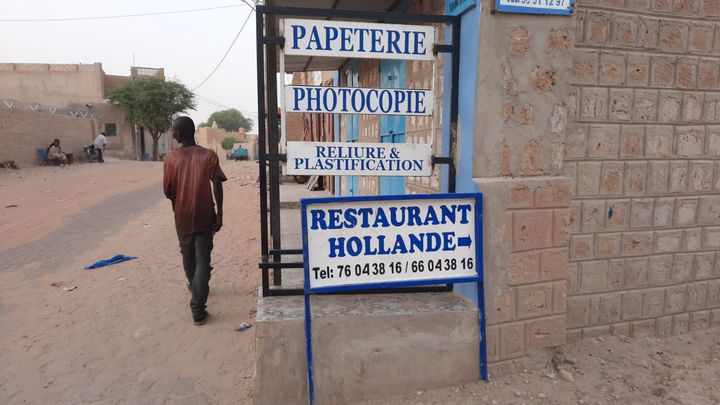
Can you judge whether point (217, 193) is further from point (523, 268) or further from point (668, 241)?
point (668, 241)

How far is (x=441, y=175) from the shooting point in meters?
3.38

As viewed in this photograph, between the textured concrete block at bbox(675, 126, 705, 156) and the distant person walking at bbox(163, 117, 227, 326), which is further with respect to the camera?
the distant person walking at bbox(163, 117, 227, 326)

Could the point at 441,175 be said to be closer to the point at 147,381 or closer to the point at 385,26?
the point at 385,26

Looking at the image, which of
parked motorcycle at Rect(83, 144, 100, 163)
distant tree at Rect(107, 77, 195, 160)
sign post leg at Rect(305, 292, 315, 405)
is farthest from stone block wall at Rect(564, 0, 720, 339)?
distant tree at Rect(107, 77, 195, 160)

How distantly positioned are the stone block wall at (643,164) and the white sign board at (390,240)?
900 mm

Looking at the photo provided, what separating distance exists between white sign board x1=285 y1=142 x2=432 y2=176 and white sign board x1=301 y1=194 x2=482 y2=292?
460 mm

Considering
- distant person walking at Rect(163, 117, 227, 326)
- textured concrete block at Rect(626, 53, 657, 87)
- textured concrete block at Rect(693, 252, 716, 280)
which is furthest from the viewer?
distant person walking at Rect(163, 117, 227, 326)

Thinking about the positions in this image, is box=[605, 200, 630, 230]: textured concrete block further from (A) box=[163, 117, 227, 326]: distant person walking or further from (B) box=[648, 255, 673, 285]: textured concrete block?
(A) box=[163, 117, 227, 326]: distant person walking

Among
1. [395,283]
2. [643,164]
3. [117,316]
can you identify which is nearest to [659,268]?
[643,164]

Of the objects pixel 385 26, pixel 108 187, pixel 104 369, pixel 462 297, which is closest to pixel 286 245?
pixel 104 369

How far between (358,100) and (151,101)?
32.4m

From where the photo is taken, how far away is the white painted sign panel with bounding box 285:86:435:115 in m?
2.94

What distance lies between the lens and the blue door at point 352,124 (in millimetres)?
7648

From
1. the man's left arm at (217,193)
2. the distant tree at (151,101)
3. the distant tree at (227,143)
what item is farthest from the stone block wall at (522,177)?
the distant tree at (227,143)
